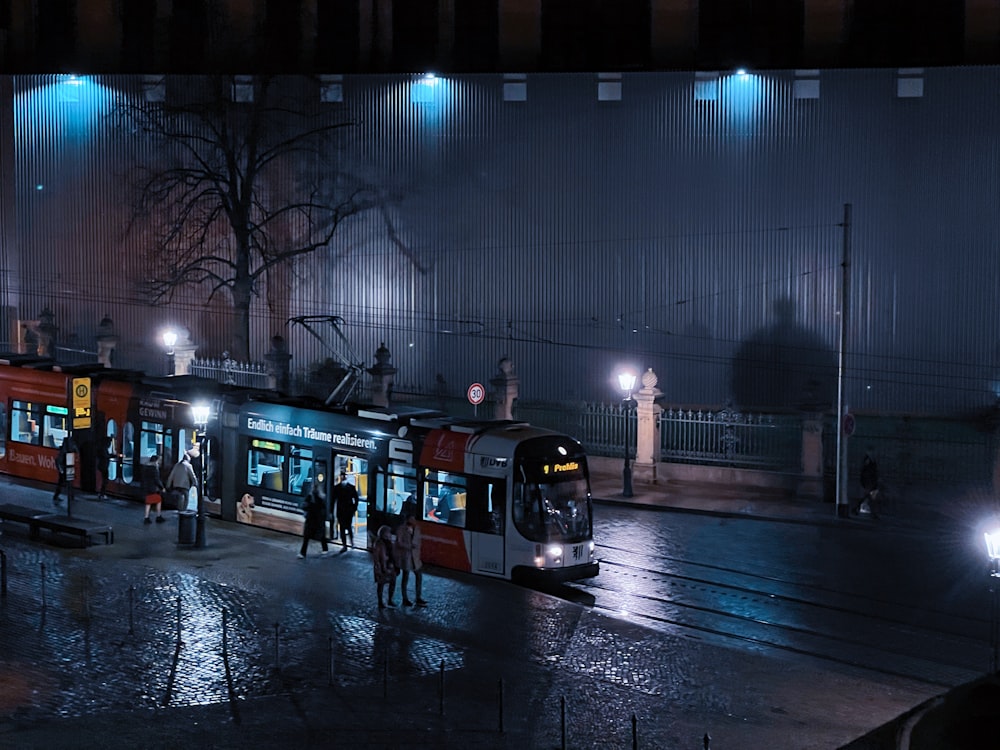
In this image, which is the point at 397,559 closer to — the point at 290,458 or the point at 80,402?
the point at 290,458

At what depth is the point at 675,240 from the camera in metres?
39.7

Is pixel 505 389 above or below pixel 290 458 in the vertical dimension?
above

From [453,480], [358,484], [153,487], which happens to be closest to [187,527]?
[153,487]

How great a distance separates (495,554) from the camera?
2133 centimetres

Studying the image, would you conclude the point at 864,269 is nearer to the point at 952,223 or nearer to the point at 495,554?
the point at 952,223

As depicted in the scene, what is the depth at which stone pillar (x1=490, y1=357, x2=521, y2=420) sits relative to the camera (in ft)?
114

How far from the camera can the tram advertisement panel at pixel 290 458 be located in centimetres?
2378

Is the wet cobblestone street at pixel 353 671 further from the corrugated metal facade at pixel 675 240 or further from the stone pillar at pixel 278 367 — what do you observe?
the corrugated metal facade at pixel 675 240

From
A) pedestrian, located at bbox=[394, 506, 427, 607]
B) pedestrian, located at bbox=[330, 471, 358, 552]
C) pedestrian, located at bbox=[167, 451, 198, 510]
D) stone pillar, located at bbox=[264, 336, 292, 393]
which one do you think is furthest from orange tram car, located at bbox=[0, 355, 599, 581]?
stone pillar, located at bbox=[264, 336, 292, 393]

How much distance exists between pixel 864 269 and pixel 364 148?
15855mm

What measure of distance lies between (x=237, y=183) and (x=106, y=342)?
22.7ft

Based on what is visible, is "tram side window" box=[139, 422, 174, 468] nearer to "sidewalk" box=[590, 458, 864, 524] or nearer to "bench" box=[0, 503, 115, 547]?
"bench" box=[0, 503, 115, 547]

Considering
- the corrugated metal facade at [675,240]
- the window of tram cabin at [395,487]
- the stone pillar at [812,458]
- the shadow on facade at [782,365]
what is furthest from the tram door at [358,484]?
the shadow on facade at [782,365]

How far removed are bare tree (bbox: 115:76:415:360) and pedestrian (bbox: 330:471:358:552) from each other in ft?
65.3
